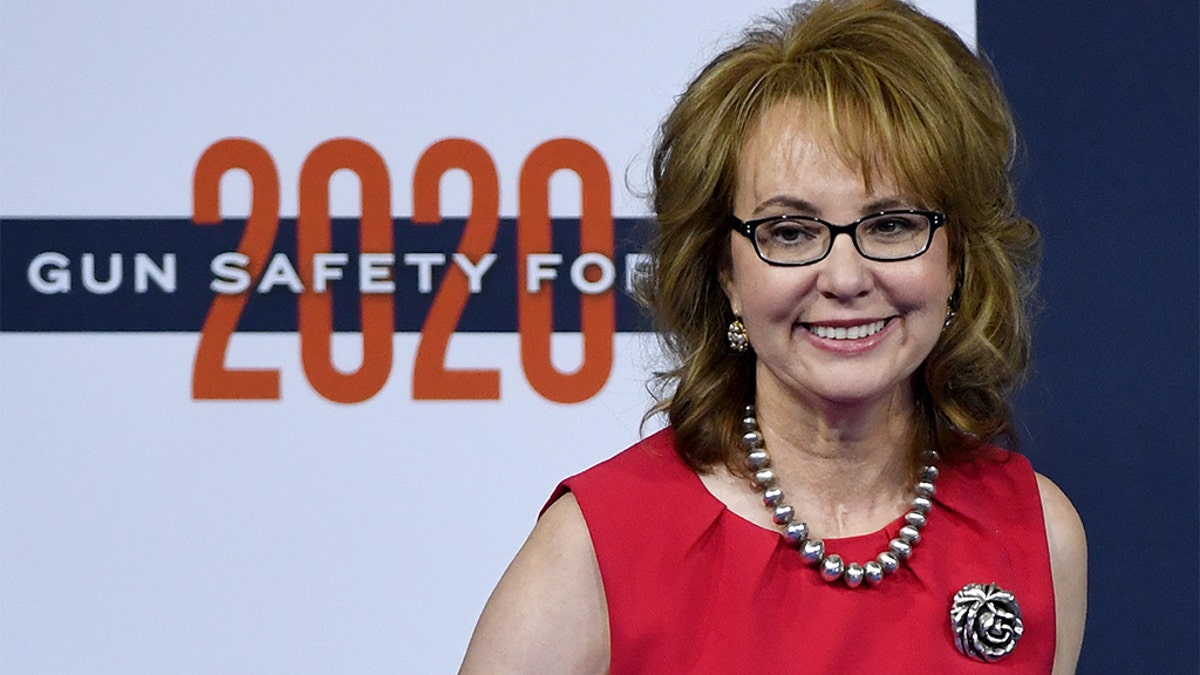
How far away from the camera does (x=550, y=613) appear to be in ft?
4.69

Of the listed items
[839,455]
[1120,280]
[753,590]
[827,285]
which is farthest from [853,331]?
[1120,280]

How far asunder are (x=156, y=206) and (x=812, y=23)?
1.00m

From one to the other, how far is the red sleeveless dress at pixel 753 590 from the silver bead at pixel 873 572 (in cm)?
1

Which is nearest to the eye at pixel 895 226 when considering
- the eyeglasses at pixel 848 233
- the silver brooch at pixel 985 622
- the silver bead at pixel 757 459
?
the eyeglasses at pixel 848 233

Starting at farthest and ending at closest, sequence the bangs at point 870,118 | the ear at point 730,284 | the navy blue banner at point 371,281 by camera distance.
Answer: the navy blue banner at point 371,281 → the ear at point 730,284 → the bangs at point 870,118

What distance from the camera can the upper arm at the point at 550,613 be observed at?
1425 mm

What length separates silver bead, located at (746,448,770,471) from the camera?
4.95 feet

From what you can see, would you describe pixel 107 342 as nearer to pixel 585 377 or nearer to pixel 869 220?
pixel 585 377

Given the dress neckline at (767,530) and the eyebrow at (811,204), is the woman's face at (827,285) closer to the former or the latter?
the eyebrow at (811,204)

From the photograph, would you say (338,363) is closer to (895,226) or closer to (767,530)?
(767,530)

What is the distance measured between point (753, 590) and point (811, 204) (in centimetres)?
39

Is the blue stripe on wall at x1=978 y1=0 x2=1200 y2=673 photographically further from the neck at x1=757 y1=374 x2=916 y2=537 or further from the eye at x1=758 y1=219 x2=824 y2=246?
the eye at x1=758 y1=219 x2=824 y2=246

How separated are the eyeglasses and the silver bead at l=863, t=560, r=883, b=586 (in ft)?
1.06

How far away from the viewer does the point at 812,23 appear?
1437 millimetres
